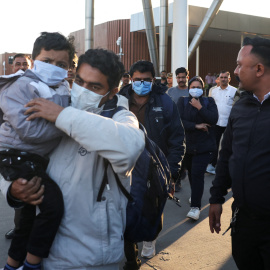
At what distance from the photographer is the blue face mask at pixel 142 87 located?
4211 mm

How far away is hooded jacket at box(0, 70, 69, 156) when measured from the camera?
171 cm

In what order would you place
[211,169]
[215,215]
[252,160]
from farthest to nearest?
[211,169]
[215,215]
[252,160]

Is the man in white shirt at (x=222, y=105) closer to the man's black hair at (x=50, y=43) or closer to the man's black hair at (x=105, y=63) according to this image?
the man's black hair at (x=50, y=43)

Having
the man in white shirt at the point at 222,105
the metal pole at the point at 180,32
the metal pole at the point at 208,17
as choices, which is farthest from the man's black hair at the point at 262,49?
the metal pole at the point at 208,17

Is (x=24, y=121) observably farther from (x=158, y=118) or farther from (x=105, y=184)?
(x=158, y=118)

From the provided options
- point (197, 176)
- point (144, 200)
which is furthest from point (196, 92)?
point (144, 200)

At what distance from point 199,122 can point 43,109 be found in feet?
14.3

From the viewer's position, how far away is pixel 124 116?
1.90 meters

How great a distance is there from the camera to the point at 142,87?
4.21 metres

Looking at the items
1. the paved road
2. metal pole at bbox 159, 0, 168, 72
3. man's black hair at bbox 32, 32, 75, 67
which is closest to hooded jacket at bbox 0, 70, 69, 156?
man's black hair at bbox 32, 32, 75, 67

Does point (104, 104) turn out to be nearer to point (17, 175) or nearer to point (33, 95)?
point (33, 95)

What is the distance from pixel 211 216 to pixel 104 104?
1.42 metres

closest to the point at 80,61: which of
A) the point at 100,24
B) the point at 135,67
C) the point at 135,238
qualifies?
the point at 135,238

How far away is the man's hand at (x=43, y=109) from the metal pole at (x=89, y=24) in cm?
1382
